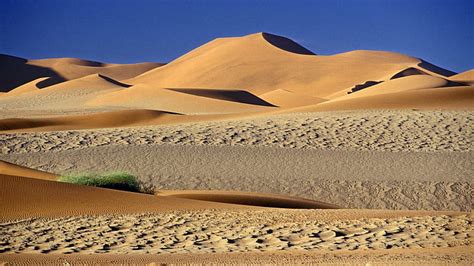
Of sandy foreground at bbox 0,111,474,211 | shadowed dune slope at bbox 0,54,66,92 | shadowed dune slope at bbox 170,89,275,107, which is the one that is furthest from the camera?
shadowed dune slope at bbox 0,54,66,92

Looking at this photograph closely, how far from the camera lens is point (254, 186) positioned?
2200 centimetres

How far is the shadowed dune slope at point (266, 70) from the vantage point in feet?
349

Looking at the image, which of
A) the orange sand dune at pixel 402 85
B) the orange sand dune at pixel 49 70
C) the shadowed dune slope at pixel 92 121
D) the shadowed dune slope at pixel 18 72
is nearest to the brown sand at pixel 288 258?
the shadowed dune slope at pixel 92 121

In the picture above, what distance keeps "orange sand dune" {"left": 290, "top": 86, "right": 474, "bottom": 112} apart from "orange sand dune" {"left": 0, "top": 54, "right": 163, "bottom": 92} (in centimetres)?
10578

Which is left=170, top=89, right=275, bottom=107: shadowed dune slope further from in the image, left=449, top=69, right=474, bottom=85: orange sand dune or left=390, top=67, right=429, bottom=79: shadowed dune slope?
left=449, top=69, right=474, bottom=85: orange sand dune

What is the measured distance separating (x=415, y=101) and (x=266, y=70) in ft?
261

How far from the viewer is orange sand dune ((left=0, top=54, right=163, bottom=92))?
146m

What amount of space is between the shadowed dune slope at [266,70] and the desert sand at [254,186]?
70004 mm

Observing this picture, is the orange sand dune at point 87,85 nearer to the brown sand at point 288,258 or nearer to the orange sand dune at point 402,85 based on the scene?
the orange sand dune at point 402,85

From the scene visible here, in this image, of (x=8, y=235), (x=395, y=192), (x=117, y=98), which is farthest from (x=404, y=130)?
(x=117, y=98)

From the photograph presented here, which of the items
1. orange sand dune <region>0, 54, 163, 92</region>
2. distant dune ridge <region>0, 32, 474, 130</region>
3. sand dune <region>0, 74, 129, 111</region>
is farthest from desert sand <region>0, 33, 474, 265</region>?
orange sand dune <region>0, 54, 163, 92</region>

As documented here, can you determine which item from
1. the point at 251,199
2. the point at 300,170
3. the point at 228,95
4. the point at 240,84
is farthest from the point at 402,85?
the point at 251,199

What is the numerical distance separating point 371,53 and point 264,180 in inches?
4580

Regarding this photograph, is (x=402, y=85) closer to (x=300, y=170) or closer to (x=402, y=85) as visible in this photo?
(x=402, y=85)
